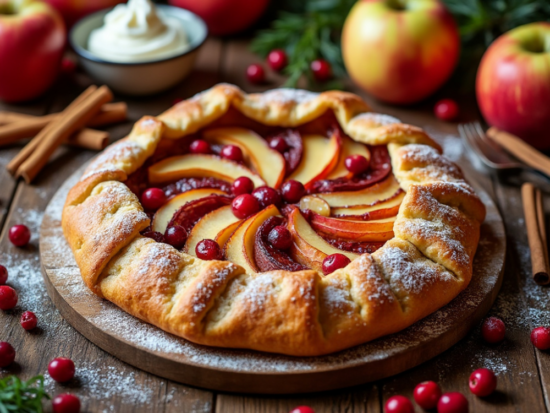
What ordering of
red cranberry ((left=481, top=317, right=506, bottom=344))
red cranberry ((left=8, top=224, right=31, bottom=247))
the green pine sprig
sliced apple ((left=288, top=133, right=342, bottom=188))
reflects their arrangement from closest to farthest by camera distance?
the green pine sprig → red cranberry ((left=481, top=317, right=506, bottom=344)) → red cranberry ((left=8, top=224, right=31, bottom=247)) → sliced apple ((left=288, top=133, right=342, bottom=188))

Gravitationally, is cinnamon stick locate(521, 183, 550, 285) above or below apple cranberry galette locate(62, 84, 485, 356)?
below

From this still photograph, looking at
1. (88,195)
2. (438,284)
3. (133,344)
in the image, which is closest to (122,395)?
(133,344)

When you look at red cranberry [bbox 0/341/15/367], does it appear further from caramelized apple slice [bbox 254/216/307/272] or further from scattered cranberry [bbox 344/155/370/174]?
scattered cranberry [bbox 344/155/370/174]

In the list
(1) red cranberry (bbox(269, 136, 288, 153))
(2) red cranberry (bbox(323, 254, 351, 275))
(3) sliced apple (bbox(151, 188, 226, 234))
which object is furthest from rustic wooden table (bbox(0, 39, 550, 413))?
(1) red cranberry (bbox(269, 136, 288, 153))

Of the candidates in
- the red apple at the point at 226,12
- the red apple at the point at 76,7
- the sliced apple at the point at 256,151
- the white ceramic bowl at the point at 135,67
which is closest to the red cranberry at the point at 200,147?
the sliced apple at the point at 256,151

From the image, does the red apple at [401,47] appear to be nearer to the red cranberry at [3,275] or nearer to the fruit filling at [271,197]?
the fruit filling at [271,197]

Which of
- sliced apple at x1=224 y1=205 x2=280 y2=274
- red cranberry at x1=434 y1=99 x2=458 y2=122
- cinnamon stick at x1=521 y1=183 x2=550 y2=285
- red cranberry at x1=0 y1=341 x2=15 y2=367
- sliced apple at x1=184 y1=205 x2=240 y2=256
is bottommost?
red cranberry at x1=434 y1=99 x2=458 y2=122
